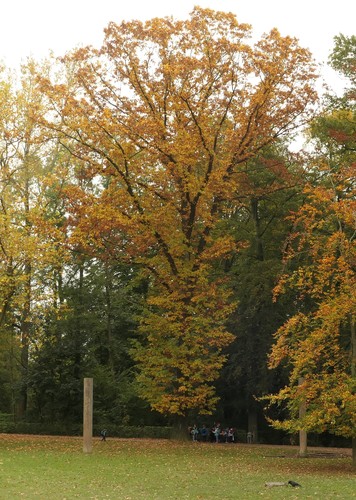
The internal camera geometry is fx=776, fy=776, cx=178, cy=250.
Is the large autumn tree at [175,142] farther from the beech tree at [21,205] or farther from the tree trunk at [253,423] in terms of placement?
the tree trunk at [253,423]

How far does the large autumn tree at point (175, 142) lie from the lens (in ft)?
88.7

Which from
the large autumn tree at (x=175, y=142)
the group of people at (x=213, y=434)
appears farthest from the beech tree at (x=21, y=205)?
the group of people at (x=213, y=434)

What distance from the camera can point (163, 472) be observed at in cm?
1934

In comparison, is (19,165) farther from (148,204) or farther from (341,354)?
(341,354)

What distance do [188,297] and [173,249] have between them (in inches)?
74.1

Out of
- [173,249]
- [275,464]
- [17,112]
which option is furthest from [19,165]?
[275,464]

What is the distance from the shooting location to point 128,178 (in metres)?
27.3

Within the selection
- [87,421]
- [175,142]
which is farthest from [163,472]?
[175,142]

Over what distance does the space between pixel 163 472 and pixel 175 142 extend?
11.9 metres

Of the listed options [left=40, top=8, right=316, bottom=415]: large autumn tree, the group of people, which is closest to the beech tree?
[left=40, top=8, right=316, bottom=415]: large autumn tree

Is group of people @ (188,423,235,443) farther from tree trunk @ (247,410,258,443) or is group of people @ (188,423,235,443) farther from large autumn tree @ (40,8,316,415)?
large autumn tree @ (40,8,316,415)

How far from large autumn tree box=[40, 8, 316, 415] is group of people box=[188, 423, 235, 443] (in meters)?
7.78

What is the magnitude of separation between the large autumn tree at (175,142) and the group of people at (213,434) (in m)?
7.78

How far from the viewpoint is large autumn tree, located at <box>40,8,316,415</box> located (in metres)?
27.0
